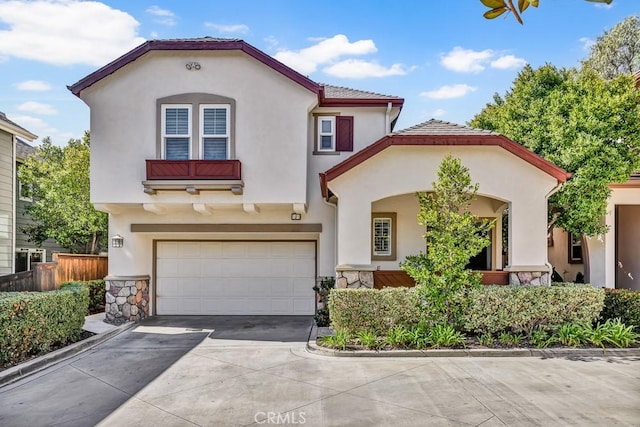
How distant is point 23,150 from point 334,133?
13.8 m

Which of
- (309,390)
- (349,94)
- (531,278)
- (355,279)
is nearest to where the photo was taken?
(309,390)

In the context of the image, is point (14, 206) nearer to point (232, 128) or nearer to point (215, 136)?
point (215, 136)

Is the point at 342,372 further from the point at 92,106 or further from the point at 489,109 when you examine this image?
the point at 489,109

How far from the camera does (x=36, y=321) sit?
7.90 meters

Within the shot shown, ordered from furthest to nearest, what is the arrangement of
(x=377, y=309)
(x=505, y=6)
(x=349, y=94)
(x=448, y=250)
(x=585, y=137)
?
(x=349, y=94) → (x=585, y=137) → (x=377, y=309) → (x=448, y=250) → (x=505, y=6)

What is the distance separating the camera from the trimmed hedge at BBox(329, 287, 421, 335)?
8766mm

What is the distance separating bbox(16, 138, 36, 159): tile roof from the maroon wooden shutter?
1308 centimetres

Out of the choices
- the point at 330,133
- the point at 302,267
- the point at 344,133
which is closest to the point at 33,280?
the point at 302,267

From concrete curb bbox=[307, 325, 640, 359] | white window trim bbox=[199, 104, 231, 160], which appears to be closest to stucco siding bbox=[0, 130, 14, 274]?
white window trim bbox=[199, 104, 231, 160]

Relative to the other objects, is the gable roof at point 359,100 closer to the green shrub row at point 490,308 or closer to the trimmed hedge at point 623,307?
the green shrub row at point 490,308

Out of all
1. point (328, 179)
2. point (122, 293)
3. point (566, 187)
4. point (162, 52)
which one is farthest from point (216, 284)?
point (566, 187)

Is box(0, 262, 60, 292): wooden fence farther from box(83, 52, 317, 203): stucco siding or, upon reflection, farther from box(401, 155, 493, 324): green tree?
box(401, 155, 493, 324): green tree

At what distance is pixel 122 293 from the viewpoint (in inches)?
470

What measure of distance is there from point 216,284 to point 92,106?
5860 mm
